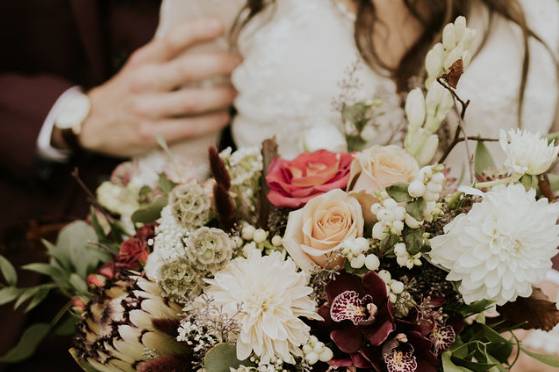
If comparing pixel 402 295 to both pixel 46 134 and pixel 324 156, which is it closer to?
pixel 324 156

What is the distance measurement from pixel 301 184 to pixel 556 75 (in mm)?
625

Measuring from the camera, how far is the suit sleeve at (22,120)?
4.21 feet

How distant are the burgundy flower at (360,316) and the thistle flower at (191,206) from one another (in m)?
0.17

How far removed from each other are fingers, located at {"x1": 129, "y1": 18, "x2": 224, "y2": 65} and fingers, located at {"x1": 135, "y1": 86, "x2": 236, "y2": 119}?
7 centimetres

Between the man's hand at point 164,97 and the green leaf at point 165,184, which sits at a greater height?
the green leaf at point 165,184

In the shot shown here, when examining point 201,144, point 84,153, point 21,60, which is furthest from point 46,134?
point 201,144

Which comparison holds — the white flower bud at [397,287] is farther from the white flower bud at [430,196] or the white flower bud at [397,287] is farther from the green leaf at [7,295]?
the green leaf at [7,295]

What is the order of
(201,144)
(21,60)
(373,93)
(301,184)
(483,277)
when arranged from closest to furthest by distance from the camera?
(483,277) → (301,184) → (373,93) → (201,144) → (21,60)

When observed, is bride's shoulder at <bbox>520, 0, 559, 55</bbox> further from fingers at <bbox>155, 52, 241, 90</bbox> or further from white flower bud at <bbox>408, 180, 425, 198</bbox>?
white flower bud at <bbox>408, 180, 425, 198</bbox>

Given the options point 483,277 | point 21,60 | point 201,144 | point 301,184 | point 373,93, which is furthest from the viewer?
point 21,60

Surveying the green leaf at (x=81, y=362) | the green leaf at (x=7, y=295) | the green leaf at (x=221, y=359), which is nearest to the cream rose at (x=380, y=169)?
the green leaf at (x=221, y=359)

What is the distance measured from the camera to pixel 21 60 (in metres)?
1.36

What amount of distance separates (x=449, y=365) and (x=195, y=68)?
739mm

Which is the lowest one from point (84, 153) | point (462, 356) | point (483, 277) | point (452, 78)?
point (84, 153)
